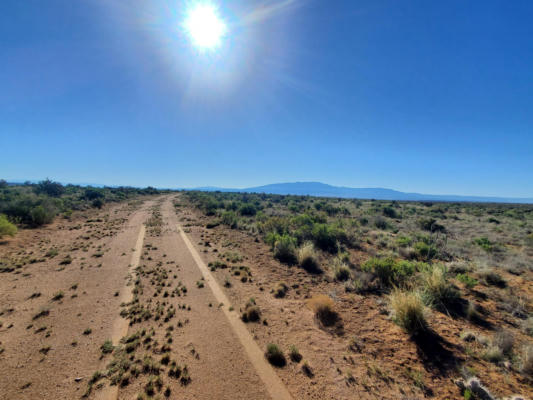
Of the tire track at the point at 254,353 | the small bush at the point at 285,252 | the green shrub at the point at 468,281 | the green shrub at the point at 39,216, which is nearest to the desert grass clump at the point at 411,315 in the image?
the tire track at the point at 254,353

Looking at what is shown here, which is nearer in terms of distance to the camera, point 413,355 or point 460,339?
point 413,355

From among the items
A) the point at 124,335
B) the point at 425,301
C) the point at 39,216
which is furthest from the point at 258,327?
the point at 39,216

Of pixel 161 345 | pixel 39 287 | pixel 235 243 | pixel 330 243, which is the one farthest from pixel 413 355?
pixel 39 287

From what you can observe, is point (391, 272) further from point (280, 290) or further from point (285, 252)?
point (285, 252)

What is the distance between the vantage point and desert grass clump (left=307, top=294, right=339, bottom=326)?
19.7 ft

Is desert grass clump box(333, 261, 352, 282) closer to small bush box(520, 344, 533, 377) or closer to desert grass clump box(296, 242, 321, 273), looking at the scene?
desert grass clump box(296, 242, 321, 273)

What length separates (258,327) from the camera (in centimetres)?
579

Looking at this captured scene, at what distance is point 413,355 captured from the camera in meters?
4.59

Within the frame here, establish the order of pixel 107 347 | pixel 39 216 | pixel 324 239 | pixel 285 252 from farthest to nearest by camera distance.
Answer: pixel 39 216
pixel 324 239
pixel 285 252
pixel 107 347

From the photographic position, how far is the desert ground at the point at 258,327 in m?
4.00

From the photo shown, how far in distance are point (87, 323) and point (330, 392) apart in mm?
6689

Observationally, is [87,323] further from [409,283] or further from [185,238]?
[409,283]

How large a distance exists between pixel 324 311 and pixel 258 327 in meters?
2.10

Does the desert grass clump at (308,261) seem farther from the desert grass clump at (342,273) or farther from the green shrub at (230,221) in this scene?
the green shrub at (230,221)
